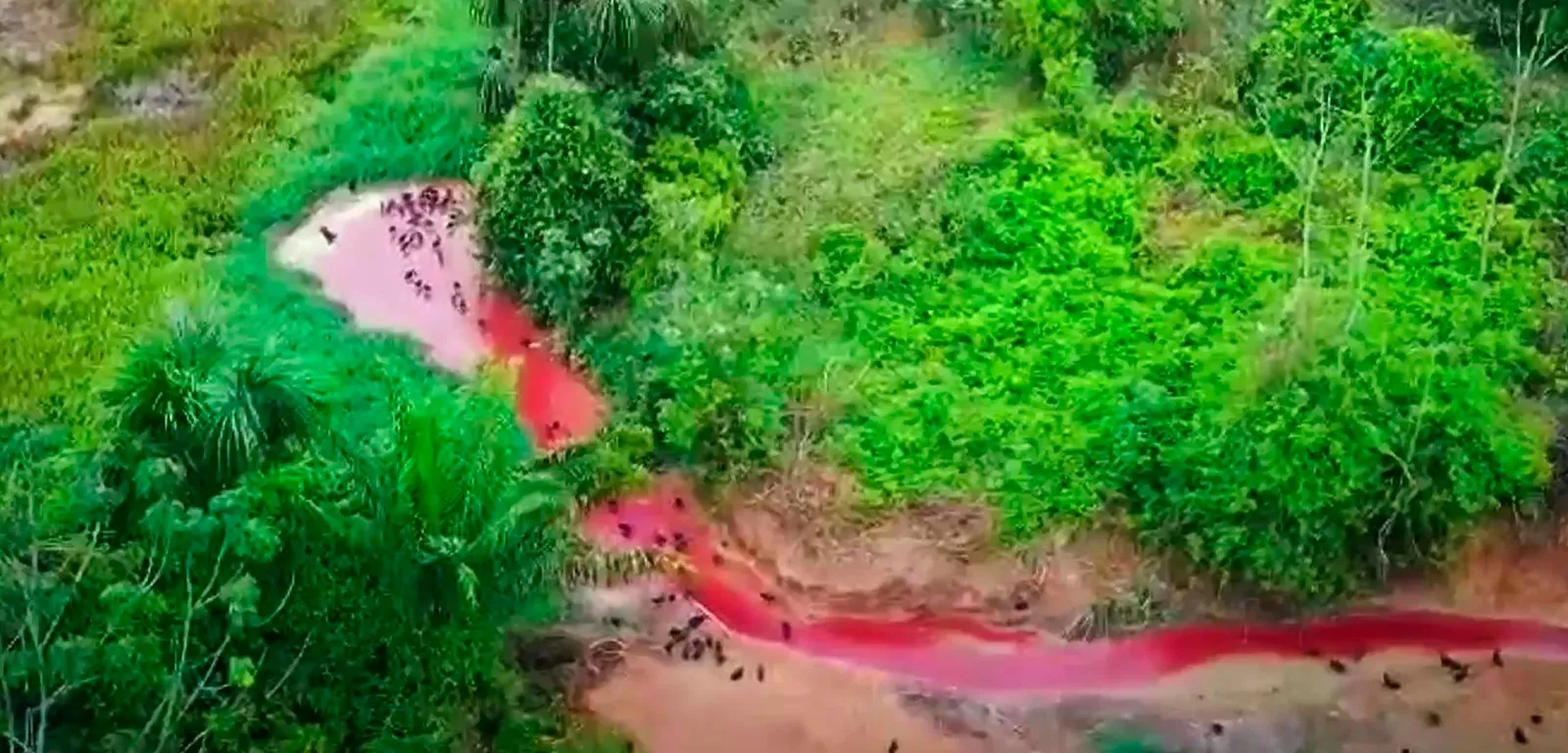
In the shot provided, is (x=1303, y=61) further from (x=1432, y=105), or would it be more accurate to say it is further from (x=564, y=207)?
(x=564, y=207)

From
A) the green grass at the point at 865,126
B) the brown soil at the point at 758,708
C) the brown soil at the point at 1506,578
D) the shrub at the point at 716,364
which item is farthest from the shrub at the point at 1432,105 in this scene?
the brown soil at the point at 758,708

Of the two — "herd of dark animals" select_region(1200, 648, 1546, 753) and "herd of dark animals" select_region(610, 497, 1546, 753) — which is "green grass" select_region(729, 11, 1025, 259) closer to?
"herd of dark animals" select_region(610, 497, 1546, 753)

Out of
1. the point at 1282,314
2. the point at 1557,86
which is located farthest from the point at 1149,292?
the point at 1557,86

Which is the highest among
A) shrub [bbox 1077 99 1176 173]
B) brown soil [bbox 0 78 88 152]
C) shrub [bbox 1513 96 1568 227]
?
shrub [bbox 1513 96 1568 227]

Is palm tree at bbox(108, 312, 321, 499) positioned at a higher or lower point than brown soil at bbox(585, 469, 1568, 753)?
higher

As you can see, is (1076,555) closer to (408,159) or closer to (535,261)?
(535,261)

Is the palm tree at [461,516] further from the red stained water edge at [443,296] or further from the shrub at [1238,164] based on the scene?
the shrub at [1238,164]

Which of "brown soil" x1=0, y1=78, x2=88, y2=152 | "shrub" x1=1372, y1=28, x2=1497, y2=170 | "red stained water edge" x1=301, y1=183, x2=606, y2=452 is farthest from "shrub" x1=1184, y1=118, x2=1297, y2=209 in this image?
"brown soil" x1=0, y1=78, x2=88, y2=152
